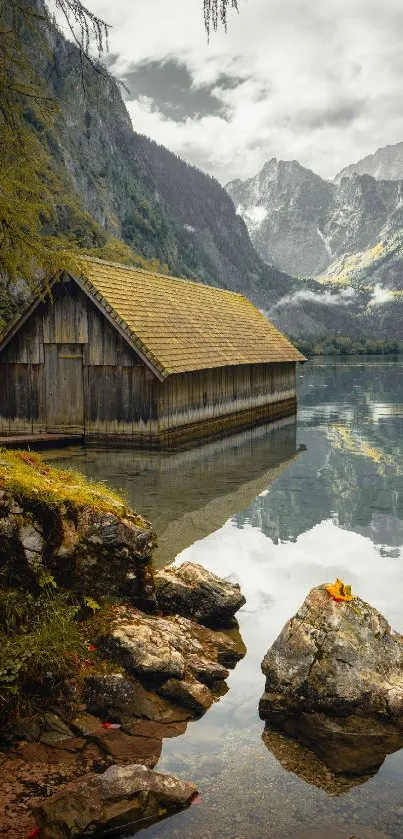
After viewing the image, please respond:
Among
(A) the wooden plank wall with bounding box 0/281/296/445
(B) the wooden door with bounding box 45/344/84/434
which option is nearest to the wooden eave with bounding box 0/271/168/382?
(A) the wooden plank wall with bounding box 0/281/296/445

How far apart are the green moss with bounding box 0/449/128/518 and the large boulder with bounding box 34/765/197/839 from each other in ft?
→ 9.45

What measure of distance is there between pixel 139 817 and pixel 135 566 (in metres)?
3.03

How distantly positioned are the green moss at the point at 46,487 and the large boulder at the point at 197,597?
115 centimetres

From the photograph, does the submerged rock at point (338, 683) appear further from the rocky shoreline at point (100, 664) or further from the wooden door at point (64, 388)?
the wooden door at point (64, 388)

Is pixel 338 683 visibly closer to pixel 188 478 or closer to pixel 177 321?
pixel 188 478

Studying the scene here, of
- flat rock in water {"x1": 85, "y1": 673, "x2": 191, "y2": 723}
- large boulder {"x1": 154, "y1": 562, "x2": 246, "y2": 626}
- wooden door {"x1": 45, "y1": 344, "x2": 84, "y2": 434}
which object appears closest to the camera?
flat rock in water {"x1": 85, "y1": 673, "x2": 191, "y2": 723}

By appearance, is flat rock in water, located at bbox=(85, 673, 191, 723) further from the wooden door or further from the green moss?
the wooden door

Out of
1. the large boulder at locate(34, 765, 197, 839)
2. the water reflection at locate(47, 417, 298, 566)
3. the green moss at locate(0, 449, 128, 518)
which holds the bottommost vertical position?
the large boulder at locate(34, 765, 197, 839)

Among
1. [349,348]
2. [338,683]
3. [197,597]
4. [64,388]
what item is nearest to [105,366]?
[64,388]

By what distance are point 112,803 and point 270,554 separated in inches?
263

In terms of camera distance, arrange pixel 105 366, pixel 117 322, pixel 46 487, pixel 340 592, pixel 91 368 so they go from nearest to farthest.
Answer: pixel 340 592
pixel 46 487
pixel 117 322
pixel 105 366
pixel 91 368

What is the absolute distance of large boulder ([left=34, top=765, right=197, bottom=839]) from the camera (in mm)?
4855

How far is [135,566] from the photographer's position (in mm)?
7855

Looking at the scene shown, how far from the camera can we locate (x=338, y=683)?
21.8 ft
